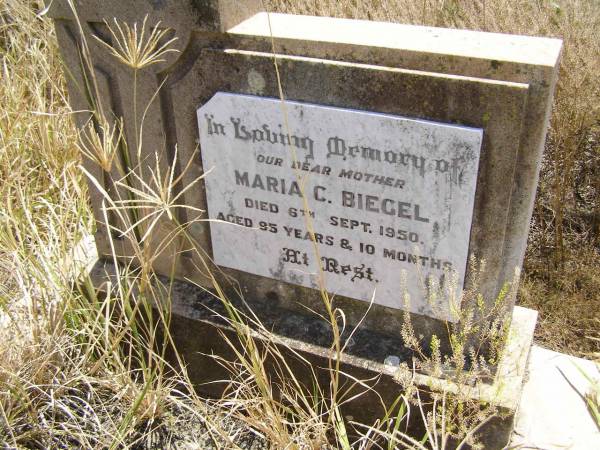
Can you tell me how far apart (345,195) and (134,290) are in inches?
41.1

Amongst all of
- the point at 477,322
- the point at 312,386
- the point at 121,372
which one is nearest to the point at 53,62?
the point at 121,372

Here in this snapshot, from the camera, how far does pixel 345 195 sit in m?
2.05

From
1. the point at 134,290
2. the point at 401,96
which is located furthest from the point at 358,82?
the point at 134,290

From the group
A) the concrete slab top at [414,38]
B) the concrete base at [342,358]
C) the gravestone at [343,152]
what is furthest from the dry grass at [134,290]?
the concrete slab top at [414,38]

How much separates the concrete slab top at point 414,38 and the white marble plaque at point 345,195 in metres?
0.20

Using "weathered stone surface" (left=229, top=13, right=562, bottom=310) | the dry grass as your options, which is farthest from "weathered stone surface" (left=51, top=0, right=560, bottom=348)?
the dry grass

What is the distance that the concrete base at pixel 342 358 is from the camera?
2.07 metres

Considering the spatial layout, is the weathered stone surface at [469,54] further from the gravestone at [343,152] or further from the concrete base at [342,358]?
the concrete base at [342,358]

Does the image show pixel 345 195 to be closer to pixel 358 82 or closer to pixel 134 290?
pixel 358 82

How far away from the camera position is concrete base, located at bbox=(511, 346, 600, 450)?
88.2 inches

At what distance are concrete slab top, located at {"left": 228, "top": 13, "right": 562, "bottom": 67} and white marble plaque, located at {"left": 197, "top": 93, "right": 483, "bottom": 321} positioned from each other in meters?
0.20

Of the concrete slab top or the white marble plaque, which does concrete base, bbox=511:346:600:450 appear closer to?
the white marble plaque

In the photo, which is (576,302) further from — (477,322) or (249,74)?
(249,74)

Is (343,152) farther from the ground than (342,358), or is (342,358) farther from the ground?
(343,152)
